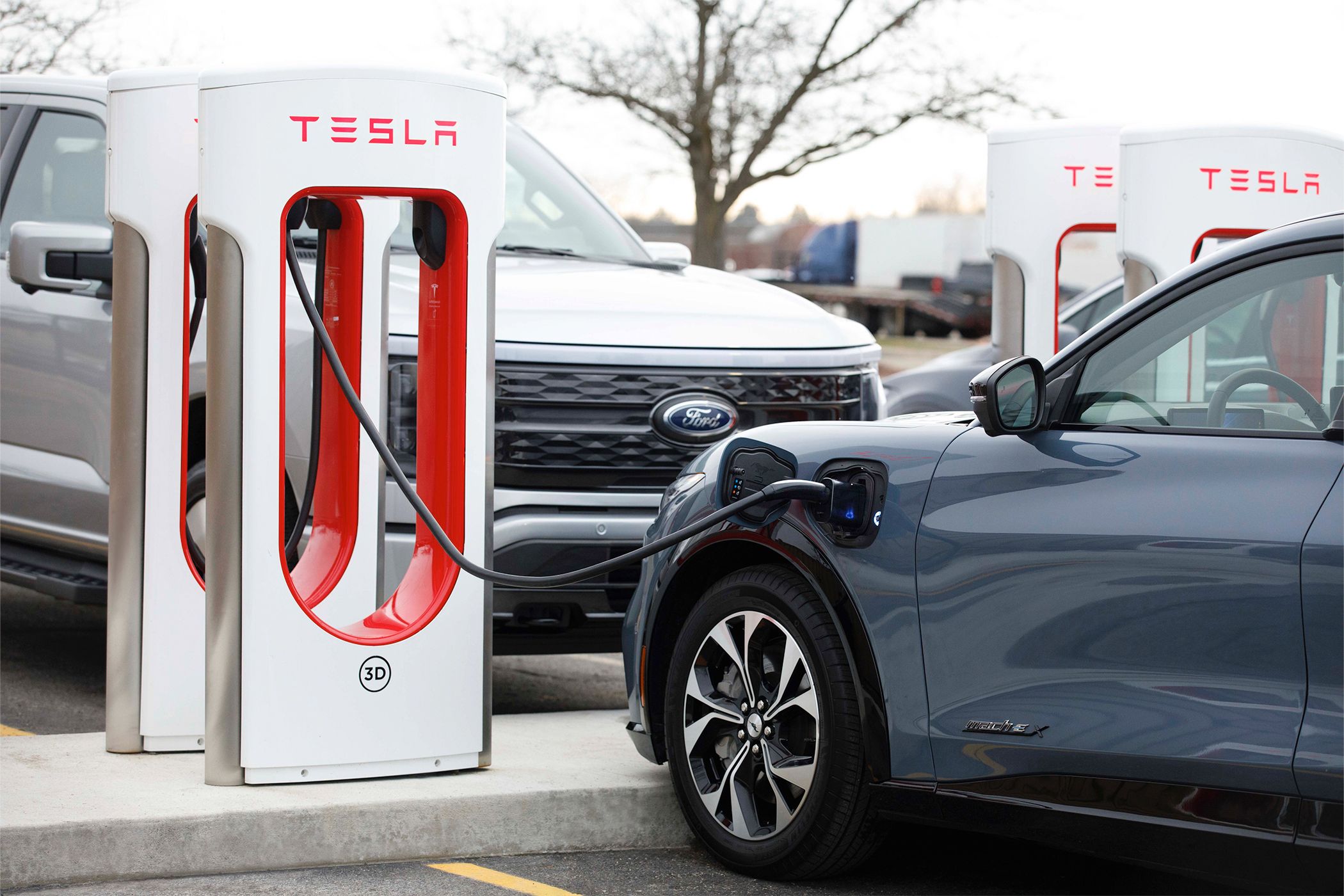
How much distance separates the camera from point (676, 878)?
4137 millimetres

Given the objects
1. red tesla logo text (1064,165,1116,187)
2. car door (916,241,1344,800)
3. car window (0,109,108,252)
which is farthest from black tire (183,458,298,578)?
red tesla logo text (1064,165,1116,187)

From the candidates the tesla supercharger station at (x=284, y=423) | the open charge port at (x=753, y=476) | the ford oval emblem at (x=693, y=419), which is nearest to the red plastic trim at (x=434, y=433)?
the tesla supercharger station at (x=284, y=423)

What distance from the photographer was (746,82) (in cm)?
2052

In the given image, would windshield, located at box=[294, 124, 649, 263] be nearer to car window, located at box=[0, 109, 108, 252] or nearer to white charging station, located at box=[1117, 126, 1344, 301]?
car window, located at box=[0, 109, 108, 252]

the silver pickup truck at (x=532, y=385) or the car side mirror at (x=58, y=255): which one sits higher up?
the car side mirror at (x=58, y=255)

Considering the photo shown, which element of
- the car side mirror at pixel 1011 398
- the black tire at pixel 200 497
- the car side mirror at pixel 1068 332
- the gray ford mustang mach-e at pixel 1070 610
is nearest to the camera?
the gray ford mustang mach-e at pixel 1070 610

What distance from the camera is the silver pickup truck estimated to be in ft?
17.6

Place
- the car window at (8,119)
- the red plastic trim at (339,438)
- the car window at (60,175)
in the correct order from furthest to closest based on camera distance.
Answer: the car window at (8,119), the car window at (60,175), the red plastic trim at (339,438)

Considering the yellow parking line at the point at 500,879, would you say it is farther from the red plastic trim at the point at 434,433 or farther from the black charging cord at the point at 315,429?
the black charging cord at the point at 315,429

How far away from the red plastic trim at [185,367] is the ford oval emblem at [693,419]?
62.1 inches

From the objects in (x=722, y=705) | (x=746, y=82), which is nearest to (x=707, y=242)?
(x=746, y=82)

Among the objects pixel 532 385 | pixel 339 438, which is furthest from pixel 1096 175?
pixel 339 438

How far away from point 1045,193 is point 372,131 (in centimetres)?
334

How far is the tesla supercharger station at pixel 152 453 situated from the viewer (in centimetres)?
468
